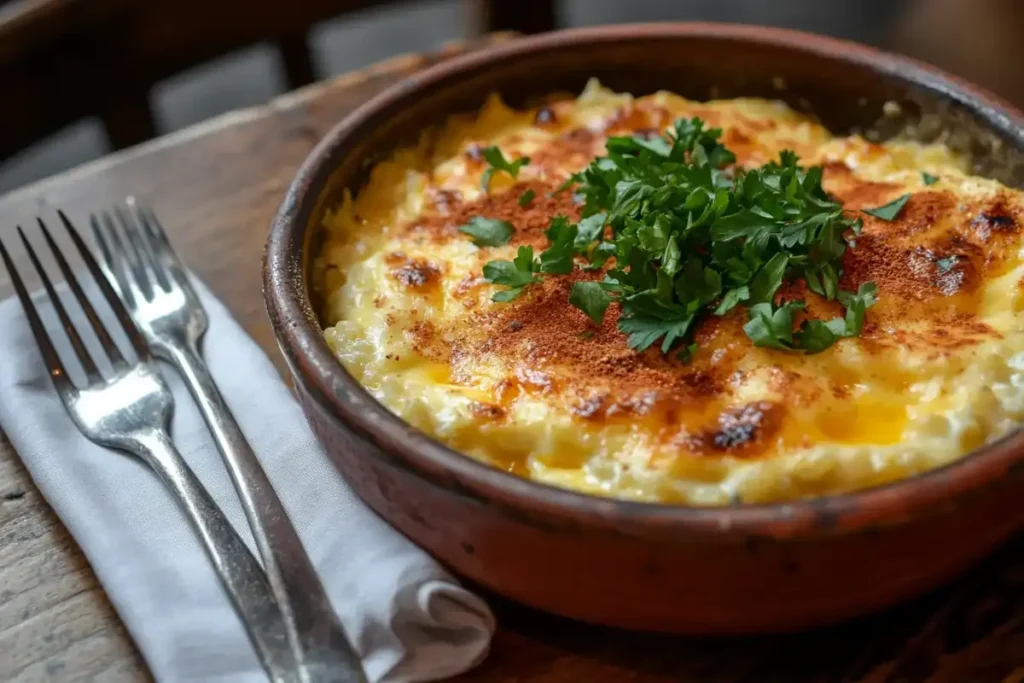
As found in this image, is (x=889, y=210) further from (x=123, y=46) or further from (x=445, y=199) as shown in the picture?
(x=123, y=46)

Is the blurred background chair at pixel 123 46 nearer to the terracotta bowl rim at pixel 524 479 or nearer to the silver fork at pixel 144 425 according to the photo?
the silver fork at pixel 144 425

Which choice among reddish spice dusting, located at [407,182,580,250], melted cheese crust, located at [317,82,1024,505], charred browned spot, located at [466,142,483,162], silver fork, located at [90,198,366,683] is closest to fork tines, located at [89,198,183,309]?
silver fork, located at [90,198,366,683]

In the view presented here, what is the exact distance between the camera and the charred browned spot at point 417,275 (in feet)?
4.87

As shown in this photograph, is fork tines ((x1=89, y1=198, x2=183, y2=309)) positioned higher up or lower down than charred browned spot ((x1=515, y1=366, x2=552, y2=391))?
lower down

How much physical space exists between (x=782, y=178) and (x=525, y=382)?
1.77 feet

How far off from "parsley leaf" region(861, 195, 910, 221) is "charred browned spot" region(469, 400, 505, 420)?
2.32 ft

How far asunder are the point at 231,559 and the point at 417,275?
51 cm

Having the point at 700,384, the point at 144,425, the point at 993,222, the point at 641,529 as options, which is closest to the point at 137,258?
the point at 144,425

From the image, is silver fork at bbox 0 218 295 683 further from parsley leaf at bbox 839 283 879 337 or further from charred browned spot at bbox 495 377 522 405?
parsley leaf at bbox 839 283 879 337

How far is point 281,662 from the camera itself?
1.10 meters

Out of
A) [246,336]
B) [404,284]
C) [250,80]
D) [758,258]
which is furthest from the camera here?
[250,80]

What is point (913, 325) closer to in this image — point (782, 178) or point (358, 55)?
point (782, 178)

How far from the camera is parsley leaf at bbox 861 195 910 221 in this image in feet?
5.01

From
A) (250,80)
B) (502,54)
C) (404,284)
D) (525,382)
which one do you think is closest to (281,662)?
(525,382)
